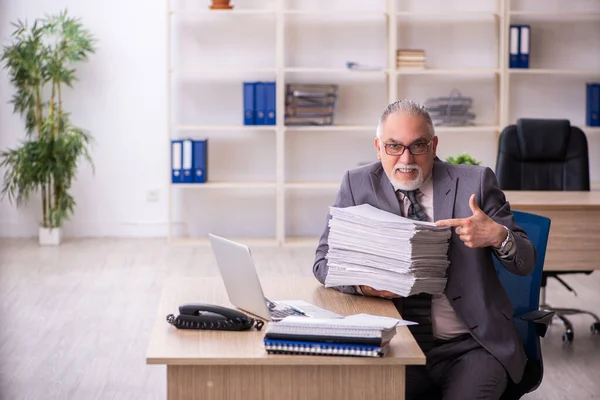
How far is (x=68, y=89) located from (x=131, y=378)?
4.00m

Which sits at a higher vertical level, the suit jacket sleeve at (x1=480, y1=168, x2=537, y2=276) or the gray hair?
the gray hair

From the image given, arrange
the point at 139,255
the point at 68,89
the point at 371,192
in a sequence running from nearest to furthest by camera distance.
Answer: the point at 371,192 → the point at 139,255 → the point at 68,89

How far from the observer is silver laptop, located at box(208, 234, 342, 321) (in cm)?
231

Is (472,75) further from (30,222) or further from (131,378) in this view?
(131,378)

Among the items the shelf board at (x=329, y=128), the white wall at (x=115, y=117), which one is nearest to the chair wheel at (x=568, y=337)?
the shelf board at (x=329, y=128)

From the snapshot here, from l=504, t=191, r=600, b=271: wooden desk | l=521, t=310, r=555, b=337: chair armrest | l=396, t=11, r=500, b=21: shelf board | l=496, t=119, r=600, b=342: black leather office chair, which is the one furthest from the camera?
l=396, t=11, r=500, b=21: shelf board

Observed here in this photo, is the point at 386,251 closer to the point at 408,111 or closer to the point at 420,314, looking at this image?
the point at 420,314

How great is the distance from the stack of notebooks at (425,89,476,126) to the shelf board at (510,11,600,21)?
79cm

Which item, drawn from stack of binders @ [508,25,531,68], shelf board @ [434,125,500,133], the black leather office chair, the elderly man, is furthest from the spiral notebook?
stack of binders @ [508,25,531,68]

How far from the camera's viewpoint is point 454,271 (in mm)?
2549

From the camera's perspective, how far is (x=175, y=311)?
8.09 ft

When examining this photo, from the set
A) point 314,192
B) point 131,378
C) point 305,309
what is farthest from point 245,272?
point 314,192

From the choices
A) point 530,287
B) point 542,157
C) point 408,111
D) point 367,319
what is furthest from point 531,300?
point 542,157

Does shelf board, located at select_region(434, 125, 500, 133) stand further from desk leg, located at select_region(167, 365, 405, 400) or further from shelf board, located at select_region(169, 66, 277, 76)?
desk leg, located at select_region(167, 365, 405, 400)
